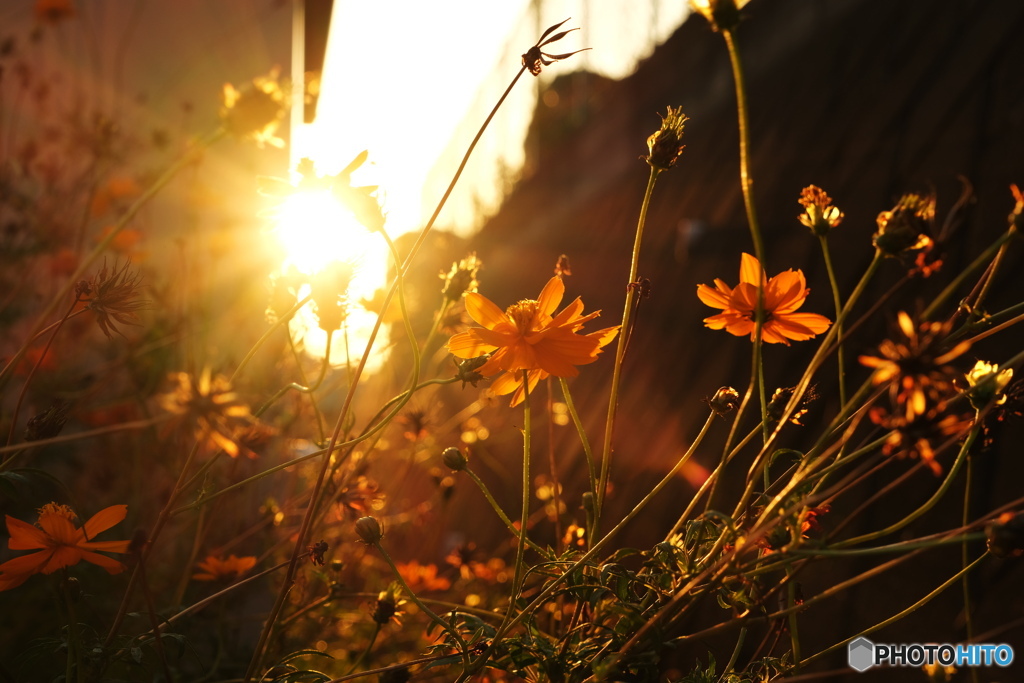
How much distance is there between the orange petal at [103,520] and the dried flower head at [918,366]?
2.30ft

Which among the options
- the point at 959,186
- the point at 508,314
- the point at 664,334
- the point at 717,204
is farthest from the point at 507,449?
the point at 508,314

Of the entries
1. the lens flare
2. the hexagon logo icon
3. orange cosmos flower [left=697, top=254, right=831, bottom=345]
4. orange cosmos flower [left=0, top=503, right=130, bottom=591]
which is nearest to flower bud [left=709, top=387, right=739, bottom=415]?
orange cosmos flower [left=697, top=254, right=831, bottom=345]

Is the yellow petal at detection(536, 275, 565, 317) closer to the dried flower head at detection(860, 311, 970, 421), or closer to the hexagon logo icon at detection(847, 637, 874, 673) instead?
the dried flower head at detection(860, 311, 970, 421)

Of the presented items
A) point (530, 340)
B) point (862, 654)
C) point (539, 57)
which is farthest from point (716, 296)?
point (862, 654)

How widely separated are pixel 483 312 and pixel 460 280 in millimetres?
83

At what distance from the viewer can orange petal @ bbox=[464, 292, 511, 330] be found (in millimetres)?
844

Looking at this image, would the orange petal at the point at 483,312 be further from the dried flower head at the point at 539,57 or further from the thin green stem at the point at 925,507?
the thin green stem at the point at 925,507

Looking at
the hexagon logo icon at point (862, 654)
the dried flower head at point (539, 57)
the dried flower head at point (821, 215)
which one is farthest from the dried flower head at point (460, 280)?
the hexagon logo icon at point (862, 654)

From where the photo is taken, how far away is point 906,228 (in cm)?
56

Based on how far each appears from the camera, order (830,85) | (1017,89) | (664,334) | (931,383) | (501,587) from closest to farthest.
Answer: (931,383) < (1017,89) < (501,587) < (830,85) < (664,334)

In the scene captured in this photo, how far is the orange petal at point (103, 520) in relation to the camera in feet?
2.30

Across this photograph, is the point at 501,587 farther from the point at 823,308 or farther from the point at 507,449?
the point at 507,449

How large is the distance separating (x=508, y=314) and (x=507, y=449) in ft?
12.6

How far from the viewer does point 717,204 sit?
304 centimetres
